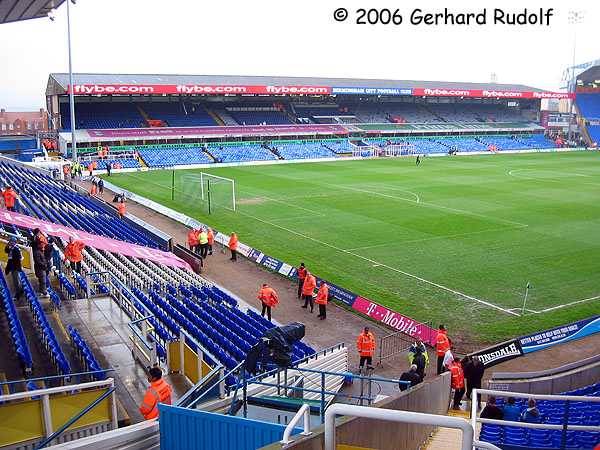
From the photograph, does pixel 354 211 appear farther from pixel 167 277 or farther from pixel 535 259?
pixel 167 277

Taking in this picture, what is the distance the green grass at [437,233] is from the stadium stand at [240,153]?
28.8ft

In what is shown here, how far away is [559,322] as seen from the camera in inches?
662

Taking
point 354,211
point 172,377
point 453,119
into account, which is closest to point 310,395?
point 172,377

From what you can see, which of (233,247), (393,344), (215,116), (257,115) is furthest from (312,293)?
(257,115)

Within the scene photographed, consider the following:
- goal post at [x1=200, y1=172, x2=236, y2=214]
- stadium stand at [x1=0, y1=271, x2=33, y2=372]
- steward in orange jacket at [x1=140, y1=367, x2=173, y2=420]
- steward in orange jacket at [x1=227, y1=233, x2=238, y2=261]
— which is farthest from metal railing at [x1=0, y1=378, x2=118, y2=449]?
goal post at [x1=200, y1=172, x2=236, y2=214]

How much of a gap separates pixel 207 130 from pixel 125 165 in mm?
14072

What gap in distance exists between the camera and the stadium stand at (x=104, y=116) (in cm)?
6356

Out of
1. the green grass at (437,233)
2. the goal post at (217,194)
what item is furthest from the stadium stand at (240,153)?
the goal post at (217,194)

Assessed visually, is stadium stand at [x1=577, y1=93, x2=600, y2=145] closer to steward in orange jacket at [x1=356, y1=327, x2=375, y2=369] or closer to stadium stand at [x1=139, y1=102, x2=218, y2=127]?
stadium stand at [x1=139, y1=102, x2=218, y2=127]

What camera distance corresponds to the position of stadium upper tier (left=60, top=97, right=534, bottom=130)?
216ft

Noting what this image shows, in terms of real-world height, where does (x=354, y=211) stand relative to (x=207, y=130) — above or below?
below

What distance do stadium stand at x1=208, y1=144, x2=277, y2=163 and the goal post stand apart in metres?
16.8

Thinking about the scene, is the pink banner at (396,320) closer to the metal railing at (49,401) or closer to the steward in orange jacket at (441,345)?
the steward in orange jacket at (441,345)

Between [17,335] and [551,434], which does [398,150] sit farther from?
[551,434]
